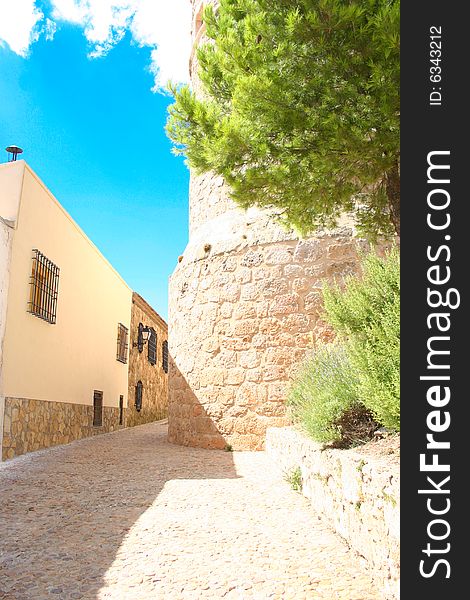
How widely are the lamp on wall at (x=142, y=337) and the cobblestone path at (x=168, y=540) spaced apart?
1057 cm

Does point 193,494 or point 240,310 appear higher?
point 240,310

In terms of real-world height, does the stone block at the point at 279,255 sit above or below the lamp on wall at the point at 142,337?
above

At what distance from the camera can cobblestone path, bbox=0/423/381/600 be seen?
8.70 feet

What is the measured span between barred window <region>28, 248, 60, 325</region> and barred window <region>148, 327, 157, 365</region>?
29.2 feet

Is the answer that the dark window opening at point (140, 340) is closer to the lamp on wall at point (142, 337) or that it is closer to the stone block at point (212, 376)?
the lamp on wall at point (142, 337)

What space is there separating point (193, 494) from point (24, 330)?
4159 millimetres

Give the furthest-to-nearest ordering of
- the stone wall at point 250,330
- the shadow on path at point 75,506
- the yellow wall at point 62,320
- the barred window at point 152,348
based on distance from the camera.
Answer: the barred window at point 152,348 < the yellow wall at point 62,320 < the stone wall at point 250,330 < the shadow on path at point 75,506

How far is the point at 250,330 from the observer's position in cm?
770

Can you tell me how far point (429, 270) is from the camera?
81.7 inches

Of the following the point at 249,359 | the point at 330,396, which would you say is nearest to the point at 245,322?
the point at 249,359

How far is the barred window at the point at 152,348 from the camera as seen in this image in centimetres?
1814

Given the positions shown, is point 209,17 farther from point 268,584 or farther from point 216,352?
point 216,352

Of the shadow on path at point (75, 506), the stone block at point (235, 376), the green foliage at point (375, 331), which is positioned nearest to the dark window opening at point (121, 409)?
the shadow on path at point (75, 506)

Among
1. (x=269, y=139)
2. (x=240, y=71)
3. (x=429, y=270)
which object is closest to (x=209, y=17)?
(x=240, y=71)
